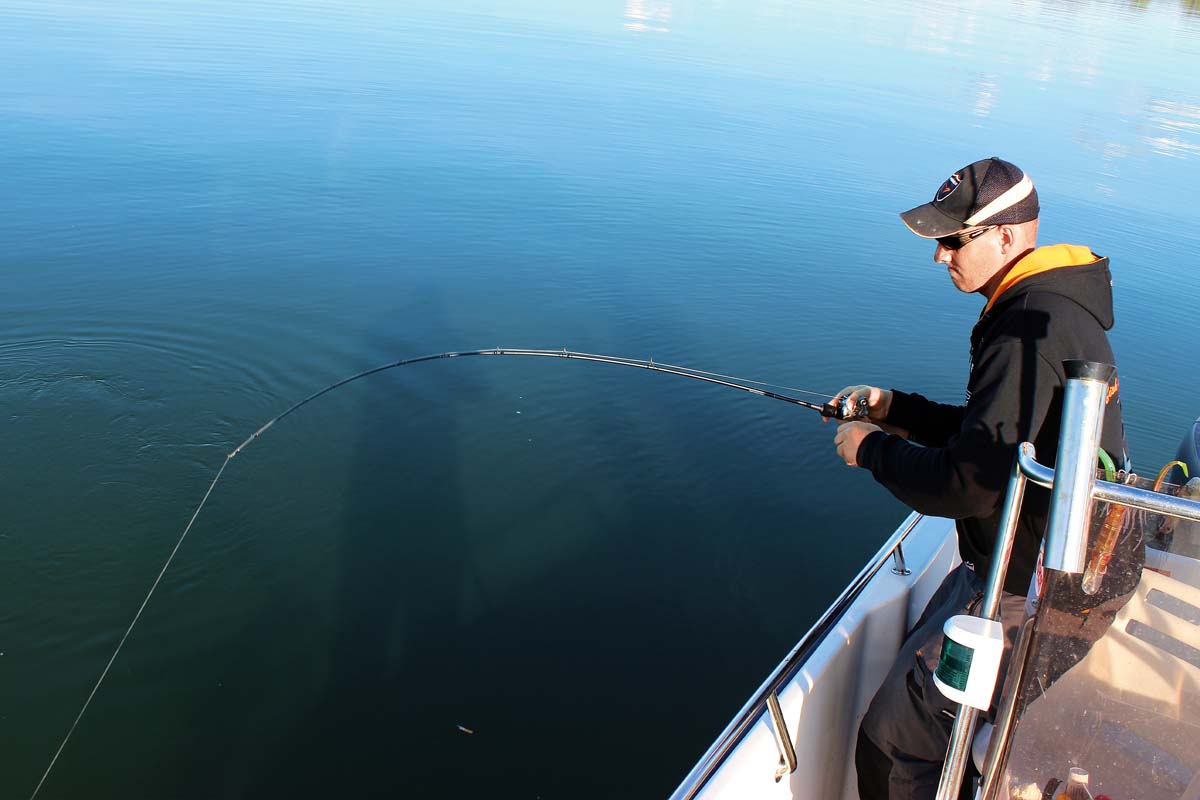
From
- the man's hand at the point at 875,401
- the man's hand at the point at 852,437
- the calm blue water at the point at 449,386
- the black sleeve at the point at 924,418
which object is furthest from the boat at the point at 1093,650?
the calm blue water at the point at 449,386

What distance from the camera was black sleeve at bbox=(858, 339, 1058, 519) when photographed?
84.4 inches

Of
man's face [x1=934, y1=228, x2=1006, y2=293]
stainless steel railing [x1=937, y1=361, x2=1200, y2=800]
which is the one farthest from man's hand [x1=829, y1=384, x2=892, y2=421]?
stainless steel railing [x1=937, y1=361, x2=1200, y2=800]

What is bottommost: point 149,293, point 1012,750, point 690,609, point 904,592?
point 690,609

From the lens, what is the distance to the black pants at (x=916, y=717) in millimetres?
2377

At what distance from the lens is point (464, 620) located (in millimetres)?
4488

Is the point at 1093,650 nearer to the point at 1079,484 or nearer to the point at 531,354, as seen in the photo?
the point at 1079,484

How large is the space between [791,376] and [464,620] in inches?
139

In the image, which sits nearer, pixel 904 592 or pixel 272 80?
pixel 904 592

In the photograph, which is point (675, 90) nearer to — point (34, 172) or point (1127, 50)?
point (34, 172)

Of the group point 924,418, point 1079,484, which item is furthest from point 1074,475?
point 924,418

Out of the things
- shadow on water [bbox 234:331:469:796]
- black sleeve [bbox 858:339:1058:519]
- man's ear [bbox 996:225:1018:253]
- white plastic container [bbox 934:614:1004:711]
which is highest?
man's ear [bbox 996:225:1018:253]

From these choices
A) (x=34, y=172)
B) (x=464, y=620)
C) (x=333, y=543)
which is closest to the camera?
(x=464, y=620)

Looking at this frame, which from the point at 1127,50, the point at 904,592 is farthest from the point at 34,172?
the point at 1127,50

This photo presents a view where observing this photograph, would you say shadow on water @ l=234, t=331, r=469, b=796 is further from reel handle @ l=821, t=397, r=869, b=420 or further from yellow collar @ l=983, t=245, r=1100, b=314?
yellow collar @ l=983, t=245, r=1100, b=314
